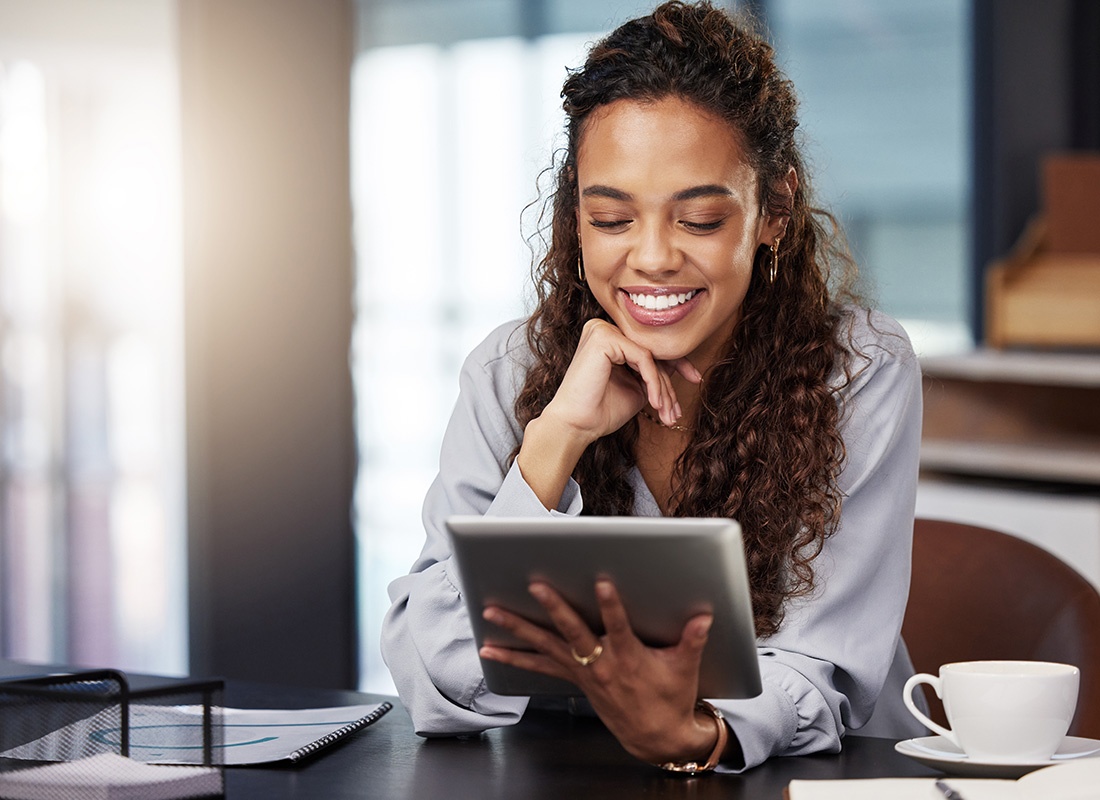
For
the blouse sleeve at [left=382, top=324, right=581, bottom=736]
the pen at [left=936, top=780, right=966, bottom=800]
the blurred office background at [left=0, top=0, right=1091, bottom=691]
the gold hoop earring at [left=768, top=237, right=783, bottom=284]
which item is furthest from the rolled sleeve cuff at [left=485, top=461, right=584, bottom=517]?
the blurred office background at [left=0, top=0, right=1091, bottom=691]

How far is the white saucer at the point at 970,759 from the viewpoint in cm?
100

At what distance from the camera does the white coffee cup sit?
3.27ft

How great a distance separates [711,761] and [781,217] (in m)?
0.67

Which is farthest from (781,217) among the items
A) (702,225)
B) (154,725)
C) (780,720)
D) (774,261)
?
(154,725)

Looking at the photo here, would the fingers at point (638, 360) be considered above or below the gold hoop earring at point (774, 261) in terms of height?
below

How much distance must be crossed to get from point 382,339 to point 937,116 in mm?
1513

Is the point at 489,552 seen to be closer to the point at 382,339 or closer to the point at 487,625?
the point at 487,625

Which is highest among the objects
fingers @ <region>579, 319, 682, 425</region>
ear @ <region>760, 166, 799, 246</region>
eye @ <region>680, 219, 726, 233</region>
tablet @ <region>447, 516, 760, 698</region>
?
ear @ <region>760, 166, 799, 246</region>

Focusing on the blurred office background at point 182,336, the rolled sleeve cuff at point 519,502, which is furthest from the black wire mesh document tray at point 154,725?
the blurred office background at point 182,336

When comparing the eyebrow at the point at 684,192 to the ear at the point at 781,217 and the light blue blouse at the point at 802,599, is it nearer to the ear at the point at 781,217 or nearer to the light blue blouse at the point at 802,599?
the ear at the point at 781,217

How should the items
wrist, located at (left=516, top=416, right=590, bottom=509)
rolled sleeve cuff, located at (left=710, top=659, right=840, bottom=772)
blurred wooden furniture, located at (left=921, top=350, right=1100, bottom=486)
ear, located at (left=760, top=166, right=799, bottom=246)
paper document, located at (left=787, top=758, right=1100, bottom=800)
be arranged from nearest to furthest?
paper document, located at (left=787, top=758, right=1100, bottom=800)
rolled sleeve cuff, located at (left=710, top=659, right=840, bottom=772)
wrist, located at (left=516, top=416, right=590, bottom=509)
ear, located at (left=760, top=166, right=799, bottom=246)
blurred wooden furniture, located at (left=921, top=350, right=1100, bottom=486)

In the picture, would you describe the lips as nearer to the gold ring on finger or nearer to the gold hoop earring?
the gold hoop earring

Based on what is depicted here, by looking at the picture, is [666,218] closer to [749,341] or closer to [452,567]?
[749,341]

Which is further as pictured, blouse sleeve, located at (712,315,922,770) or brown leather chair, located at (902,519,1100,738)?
brown leather chair, located at (902,519,1100,738)
